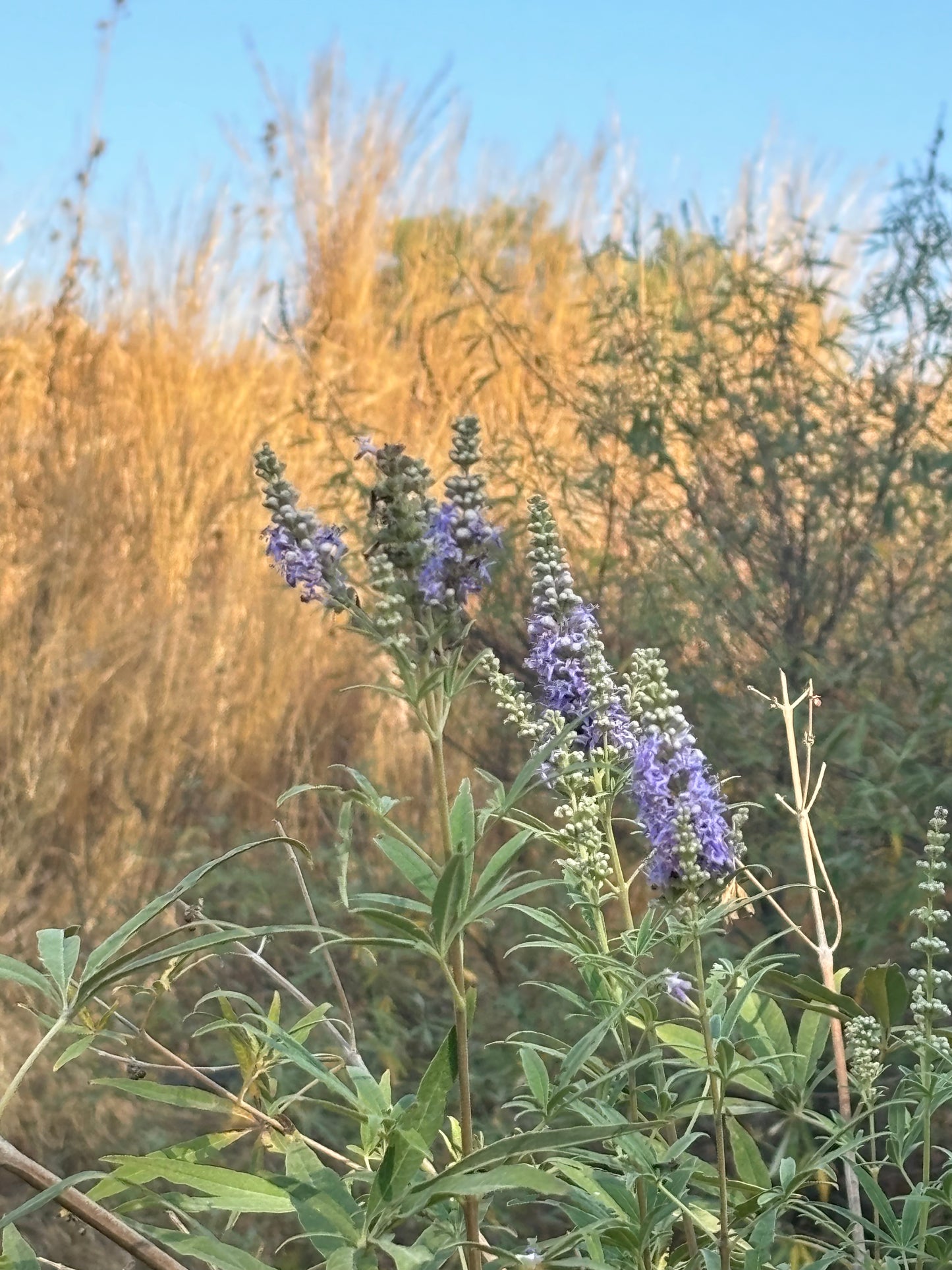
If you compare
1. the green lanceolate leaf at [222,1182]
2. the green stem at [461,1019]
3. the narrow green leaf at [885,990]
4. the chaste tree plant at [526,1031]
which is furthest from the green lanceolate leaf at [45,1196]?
the narrow green leaf at [885,990]

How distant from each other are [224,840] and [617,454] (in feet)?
5.23

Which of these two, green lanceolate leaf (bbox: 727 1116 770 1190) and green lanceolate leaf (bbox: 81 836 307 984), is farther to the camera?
green lanceolate leaf (bbox: 727 1116 770 1190)

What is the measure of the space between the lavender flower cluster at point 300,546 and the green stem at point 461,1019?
0.44 feet

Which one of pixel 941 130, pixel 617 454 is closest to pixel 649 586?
pixel 617 454

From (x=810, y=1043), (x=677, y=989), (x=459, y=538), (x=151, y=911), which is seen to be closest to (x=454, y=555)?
(x=459, y=538)

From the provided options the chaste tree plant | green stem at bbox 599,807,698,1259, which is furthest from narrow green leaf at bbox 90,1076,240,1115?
green stem at bbox 599,807,698,1259

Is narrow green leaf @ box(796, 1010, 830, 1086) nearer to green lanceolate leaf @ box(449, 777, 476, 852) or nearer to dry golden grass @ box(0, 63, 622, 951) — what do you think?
green lanceolate leaf @ box(449, 777, 476, 852)

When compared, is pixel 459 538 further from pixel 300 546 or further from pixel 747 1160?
pixel 747 1160

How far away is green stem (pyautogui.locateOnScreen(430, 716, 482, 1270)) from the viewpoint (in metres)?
0.67

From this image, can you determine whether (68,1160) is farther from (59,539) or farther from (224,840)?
(59,539)

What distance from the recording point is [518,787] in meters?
0.64

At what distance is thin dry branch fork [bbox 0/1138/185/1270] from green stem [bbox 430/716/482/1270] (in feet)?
0.60

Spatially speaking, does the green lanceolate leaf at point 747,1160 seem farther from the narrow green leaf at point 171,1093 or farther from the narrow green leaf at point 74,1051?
the narrow green leaf at point 74,1051

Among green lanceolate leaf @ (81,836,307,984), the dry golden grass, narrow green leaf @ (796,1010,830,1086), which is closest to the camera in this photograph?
green lanceolate leaf @ (81,836,307,984)
